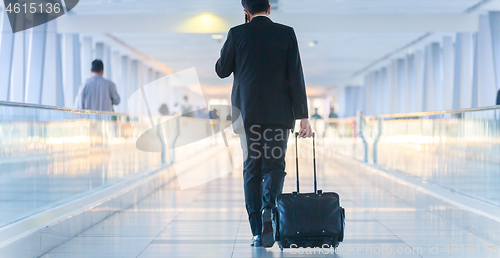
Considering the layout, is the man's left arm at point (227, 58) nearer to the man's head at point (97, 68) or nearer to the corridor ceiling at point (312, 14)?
the man's head at point (97, 68)

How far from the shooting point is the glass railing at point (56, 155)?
2893mm

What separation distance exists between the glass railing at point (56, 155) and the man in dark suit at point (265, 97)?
1.28 metres

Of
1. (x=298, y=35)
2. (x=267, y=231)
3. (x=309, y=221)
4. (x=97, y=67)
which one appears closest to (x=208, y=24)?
(x=298, y=35)

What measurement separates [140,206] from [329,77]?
2707 cm

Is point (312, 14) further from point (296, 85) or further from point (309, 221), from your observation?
point (309, 221)

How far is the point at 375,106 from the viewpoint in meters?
29.0

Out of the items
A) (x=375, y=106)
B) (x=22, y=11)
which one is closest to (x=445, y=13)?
(x=22, y=11)

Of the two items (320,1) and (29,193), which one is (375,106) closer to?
(320,1)

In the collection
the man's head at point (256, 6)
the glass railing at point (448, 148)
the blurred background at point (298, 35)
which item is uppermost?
the blurred background at point (298, 35)

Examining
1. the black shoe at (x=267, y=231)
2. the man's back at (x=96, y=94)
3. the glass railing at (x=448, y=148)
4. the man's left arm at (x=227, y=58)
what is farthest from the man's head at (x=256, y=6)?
the man's back at (x=96, y=94)

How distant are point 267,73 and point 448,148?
2.75 meters

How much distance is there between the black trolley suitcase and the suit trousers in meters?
0.23

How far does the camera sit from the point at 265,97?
291 cm

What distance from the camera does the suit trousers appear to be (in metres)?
2.92
